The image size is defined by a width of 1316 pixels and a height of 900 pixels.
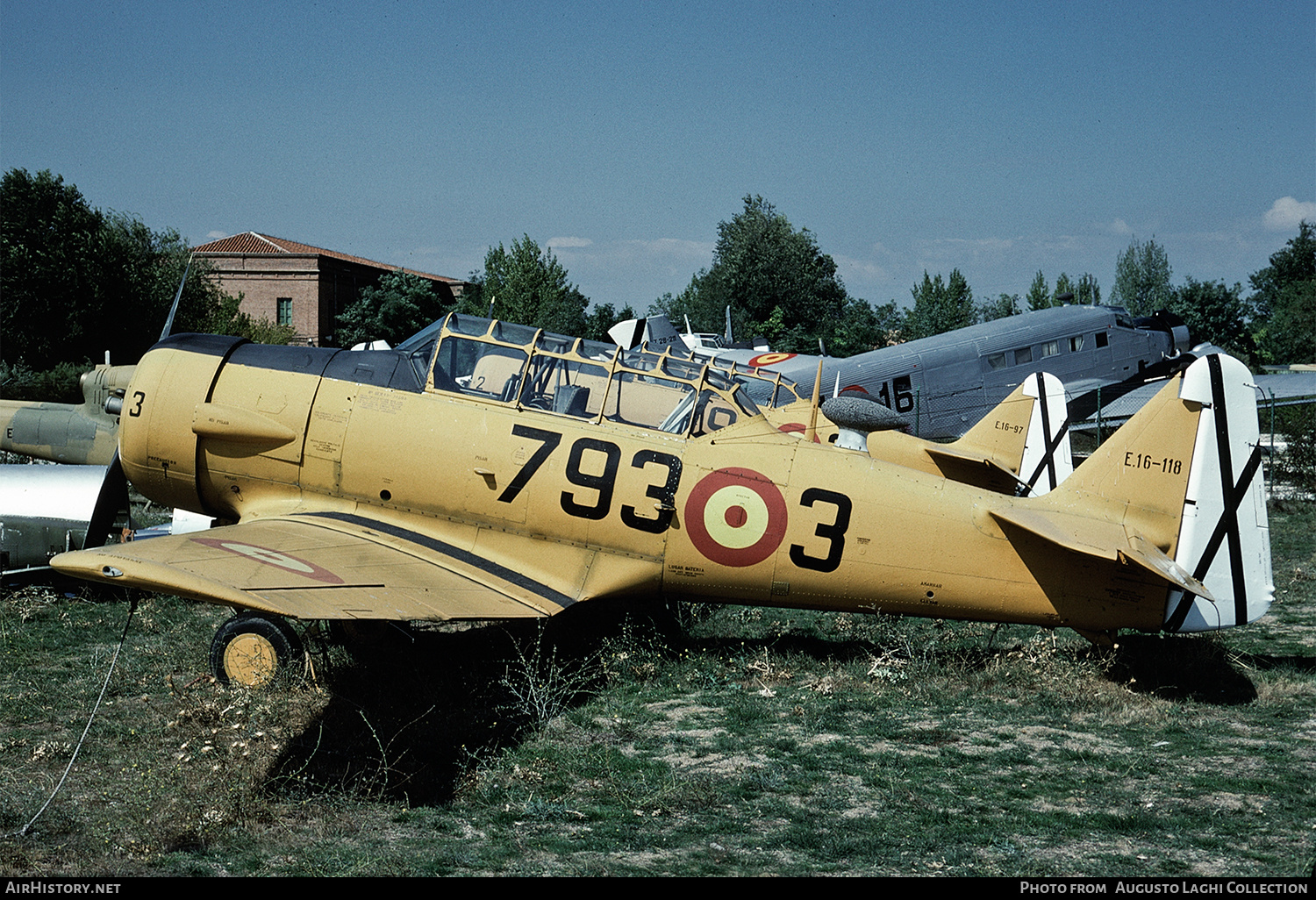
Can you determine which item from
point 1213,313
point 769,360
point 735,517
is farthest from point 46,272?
point 1213,313

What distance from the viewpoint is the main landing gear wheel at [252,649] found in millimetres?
6121

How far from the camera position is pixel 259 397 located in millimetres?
7164

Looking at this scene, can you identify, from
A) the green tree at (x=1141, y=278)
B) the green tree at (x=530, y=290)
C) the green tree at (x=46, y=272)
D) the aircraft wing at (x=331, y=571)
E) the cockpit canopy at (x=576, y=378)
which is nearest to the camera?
the aircraft wing at (x=331, y=571)

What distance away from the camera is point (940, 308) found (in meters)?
58.5

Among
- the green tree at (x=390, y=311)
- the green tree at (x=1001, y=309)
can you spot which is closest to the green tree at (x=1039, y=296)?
the green tree at (x=1001, y=309)

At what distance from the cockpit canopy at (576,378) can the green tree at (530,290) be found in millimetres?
36032

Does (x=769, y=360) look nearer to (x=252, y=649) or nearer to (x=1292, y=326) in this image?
(x=252, y=649)

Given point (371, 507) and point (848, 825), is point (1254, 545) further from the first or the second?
point (371, 507)

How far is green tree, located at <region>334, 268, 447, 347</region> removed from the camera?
149 feet

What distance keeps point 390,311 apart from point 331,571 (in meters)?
42.0

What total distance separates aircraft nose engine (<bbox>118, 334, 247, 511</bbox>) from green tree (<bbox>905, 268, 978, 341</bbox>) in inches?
1982

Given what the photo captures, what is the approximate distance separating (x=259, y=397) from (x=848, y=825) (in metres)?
5.32

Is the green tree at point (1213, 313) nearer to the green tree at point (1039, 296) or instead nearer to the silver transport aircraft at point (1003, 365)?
the green tree at point (1039, 296)

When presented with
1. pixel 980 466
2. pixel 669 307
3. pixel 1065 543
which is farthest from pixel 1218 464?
pixel 669 307
